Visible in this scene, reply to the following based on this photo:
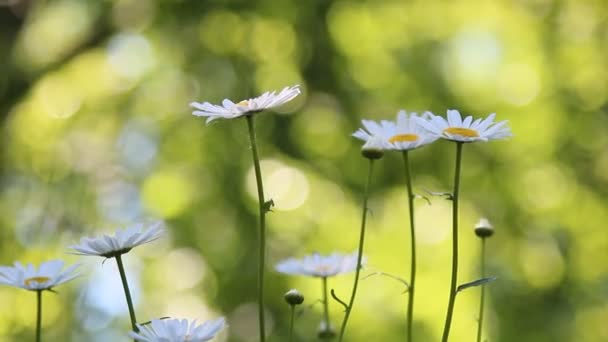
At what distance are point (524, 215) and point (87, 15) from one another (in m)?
1.93

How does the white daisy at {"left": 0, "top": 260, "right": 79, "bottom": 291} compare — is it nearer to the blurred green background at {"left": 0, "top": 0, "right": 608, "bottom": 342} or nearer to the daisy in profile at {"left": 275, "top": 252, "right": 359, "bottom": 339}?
the daisy in profile at {"left": 275, "top": 252, "right": 359, "bottom": 339}

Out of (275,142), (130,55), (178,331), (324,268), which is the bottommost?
(178,331)

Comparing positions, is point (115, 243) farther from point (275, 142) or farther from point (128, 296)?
point (275, 142)

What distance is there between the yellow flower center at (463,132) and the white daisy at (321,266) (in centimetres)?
14

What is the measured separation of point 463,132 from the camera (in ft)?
2.02

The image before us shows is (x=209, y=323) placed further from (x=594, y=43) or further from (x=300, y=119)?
(x=594, y=43)

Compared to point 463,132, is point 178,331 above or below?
below

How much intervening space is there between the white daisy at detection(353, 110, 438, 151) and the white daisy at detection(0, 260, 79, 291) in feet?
0.74

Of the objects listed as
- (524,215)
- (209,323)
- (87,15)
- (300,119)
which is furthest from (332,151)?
(209,323)

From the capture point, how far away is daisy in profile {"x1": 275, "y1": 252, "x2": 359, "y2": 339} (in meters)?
0.70

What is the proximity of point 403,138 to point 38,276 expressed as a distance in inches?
11.2

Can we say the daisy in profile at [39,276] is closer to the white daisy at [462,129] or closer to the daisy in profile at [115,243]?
the daisy in profile at [115,243]

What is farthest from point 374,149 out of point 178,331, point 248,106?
point 178,331

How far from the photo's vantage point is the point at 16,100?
3.96 metres
